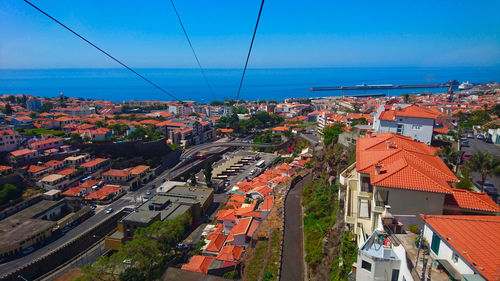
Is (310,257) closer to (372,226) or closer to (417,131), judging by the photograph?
(372,226)

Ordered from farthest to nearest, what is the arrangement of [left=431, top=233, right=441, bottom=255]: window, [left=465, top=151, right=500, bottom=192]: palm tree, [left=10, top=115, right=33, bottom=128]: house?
[left=10, top=115, right=33, bottom=128]: house → [left=465, top=151, right=500, bottom=192]: palm tree → [left=431, top=233, right=441, bottom=255]: window

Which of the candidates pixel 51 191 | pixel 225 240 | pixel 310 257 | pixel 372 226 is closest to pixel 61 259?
pixel 51 191

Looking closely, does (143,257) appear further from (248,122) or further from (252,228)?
(248,122)

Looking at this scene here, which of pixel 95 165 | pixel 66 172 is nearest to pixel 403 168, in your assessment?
pixel 66 172

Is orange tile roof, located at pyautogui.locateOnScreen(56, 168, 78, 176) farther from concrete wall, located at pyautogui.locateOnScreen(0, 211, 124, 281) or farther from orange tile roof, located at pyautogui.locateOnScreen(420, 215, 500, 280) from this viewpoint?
orange tile roof, located at pyautogui.locateOnScreen(420, 215, 500, 280)

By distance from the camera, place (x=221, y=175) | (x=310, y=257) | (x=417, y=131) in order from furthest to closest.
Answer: (x=221, y=175)
(x=417, y=131)
(x=310, y=257)

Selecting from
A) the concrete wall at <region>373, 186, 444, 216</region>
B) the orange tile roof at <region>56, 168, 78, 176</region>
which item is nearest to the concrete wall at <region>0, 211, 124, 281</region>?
the orange tile roof at <region>56, 168, 78, 176</region>
